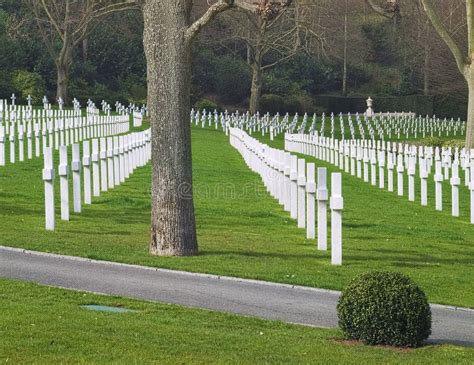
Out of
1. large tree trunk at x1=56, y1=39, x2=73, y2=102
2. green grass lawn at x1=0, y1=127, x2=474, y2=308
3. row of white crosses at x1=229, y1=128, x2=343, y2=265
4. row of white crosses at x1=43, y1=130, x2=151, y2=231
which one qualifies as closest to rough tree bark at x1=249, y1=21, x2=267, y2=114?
large tree trunk at x1=56, y1=39, x2=73, y2=102

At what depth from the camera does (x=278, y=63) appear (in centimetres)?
9319

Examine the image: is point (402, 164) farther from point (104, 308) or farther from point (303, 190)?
point (104, 308)

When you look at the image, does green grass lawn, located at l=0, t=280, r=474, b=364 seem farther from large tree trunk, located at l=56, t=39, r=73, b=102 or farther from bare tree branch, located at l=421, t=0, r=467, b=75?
large tree trunk, located at l=56, t=39, r=73, b=102

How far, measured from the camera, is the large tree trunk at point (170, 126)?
1778cm

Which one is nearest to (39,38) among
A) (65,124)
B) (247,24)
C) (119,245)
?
(247,24)

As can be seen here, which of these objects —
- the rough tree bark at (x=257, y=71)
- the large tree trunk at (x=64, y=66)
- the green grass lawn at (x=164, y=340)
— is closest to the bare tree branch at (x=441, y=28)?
the rough tree bark at (x=257, y=71)

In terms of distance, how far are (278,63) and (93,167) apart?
67057 mm

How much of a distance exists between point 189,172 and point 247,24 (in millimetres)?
63525

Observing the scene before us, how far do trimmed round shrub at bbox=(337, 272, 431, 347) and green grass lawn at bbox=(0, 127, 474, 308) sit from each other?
3244 mm

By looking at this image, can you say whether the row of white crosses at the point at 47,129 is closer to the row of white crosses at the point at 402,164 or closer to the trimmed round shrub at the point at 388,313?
the row of white crosses at the point at 402,164

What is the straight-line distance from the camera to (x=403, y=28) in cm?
9756

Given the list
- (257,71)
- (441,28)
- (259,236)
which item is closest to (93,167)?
(259,236)

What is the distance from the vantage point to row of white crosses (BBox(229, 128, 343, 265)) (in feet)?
56.0

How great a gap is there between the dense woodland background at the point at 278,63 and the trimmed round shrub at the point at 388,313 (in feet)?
202
